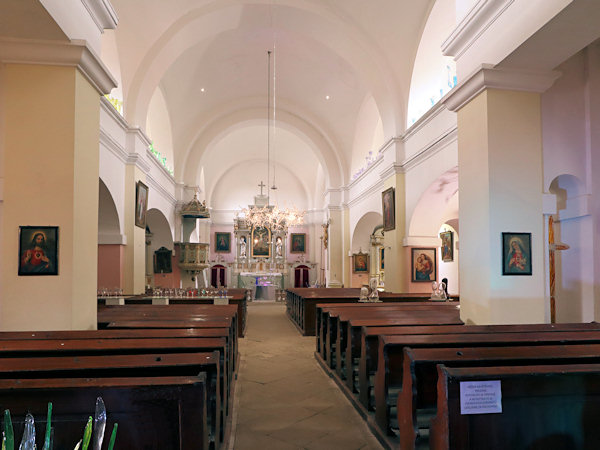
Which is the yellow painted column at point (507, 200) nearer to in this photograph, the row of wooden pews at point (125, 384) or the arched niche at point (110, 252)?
the row of wooden pews at point (125, 384)

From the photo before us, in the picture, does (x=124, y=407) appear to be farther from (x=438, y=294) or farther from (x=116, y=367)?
(x=438, y=294)

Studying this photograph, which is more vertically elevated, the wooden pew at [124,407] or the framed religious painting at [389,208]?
the framed religious painting at [389,208]

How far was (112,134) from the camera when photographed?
8.18m

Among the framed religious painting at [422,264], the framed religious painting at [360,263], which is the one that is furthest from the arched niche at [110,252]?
the framed religious painting at [360,263]

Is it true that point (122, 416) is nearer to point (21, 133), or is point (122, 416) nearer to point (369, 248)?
point (21, 133)

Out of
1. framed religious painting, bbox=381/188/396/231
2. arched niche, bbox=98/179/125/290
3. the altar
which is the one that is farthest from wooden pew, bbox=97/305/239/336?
the altar

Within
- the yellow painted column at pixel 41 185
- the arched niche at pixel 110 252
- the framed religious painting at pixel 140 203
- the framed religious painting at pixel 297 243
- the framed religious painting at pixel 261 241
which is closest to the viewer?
the yellow painted column at pixel 41 185

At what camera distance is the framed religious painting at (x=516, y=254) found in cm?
465

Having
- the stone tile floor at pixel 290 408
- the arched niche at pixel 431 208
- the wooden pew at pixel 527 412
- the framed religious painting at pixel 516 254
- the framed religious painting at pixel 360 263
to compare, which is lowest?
the stone tile floor at pixel 290 408

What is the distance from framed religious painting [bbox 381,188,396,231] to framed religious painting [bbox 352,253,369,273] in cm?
450

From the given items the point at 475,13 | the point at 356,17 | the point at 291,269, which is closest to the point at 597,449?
the point at 475,13

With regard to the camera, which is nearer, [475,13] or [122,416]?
[122,416]

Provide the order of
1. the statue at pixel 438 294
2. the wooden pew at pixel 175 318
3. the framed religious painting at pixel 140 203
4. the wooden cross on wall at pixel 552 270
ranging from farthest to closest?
the framed religious painting at pixel 140 203
the statue at pixel 438 294
the wooden cross on wall at pixel 552 270
the wooden pew at pixel 175 318

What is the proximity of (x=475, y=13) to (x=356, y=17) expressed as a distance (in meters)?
5.04
